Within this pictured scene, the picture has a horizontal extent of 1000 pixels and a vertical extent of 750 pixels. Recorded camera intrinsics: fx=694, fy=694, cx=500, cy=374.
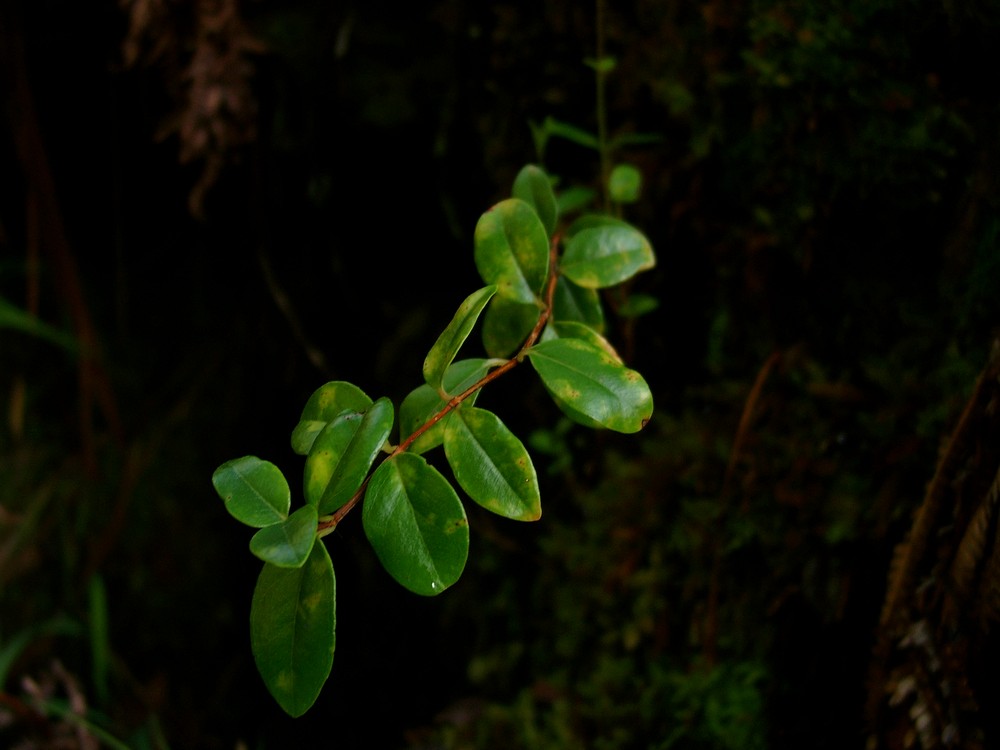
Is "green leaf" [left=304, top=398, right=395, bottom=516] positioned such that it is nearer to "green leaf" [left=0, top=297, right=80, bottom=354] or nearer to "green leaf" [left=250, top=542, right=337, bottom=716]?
"green leaf" [left=250, top=542, right=337, bottom=716]

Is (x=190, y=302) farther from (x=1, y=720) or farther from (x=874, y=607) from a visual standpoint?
(x=874, y=607)

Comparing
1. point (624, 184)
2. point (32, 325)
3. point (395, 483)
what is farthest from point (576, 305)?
point (32, 325)

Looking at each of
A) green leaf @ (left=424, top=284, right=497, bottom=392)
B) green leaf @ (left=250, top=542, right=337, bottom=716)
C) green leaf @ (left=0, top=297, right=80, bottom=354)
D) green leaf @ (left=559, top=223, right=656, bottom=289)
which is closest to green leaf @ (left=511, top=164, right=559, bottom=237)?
green leaf @ (left=559, top=223, right=656, bottom=289)

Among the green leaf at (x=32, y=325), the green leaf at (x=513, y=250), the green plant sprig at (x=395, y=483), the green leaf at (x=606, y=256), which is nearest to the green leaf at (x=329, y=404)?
the green plant sprig at (x=395, y=483)

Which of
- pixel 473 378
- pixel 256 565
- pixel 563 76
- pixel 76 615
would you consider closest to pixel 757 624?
pixel 473 378

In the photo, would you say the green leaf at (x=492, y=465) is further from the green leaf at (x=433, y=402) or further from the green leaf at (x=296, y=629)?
the green leaf at (x=296, y=629)

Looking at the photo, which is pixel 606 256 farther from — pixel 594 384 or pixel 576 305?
pixel 594 384
